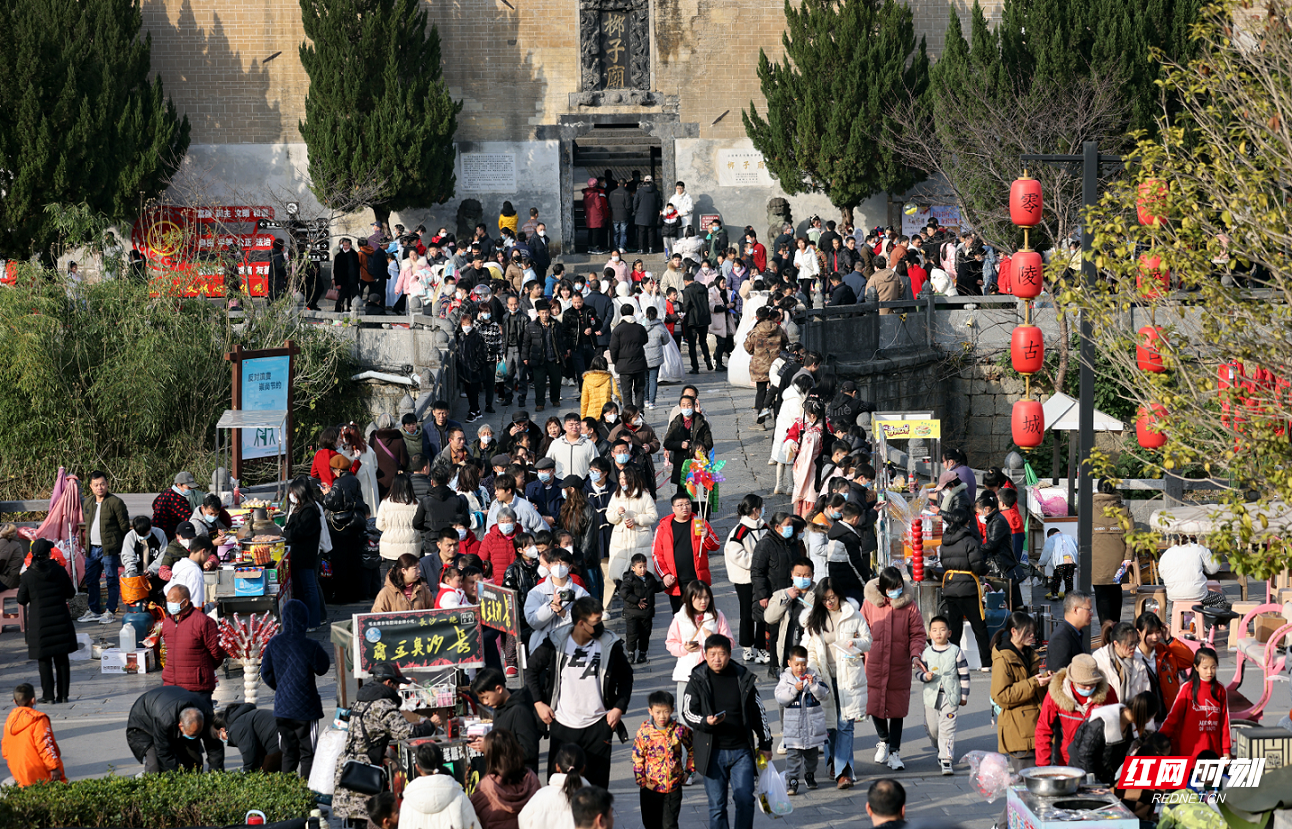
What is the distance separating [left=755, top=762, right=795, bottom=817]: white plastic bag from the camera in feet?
31.7

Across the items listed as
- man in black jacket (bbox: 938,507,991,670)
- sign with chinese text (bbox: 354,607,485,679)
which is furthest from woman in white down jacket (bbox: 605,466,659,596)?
sign with chinese text (bbox: 354,607,485,679)

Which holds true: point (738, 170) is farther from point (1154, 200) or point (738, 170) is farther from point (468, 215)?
point (1154, 200)

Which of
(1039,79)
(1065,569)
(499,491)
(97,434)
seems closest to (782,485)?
(1065,569)

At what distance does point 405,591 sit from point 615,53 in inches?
962

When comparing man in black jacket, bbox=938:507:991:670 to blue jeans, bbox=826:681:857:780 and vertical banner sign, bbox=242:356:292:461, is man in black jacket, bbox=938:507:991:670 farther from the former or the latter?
vertical banner sign, bbox=242:356:292:461

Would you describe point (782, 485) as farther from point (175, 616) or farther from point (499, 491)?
point (175, 616)

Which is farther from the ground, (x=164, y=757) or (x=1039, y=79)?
(x=1039, y=79)

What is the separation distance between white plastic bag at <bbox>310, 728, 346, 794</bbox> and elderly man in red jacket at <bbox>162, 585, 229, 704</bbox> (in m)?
2.19

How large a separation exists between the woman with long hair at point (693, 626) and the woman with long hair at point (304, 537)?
4623 mm

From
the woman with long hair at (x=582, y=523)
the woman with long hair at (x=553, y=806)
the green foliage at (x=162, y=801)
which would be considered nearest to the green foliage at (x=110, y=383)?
the woman with long hair at (x=582, y=523)

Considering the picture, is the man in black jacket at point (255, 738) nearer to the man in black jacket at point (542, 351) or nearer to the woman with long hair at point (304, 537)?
the woman with long hair at point (304, 537)

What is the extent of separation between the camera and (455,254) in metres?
26.4

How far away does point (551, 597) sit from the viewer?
11.3 metres

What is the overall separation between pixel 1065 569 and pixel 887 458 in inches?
91.5
